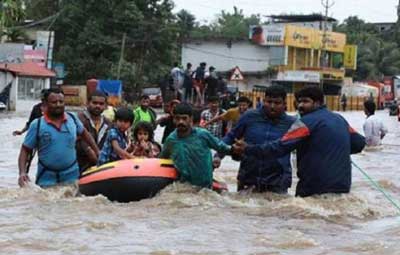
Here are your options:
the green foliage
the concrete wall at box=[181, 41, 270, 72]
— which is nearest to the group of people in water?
the concrete wall at box=[181, 41, 270, 72]

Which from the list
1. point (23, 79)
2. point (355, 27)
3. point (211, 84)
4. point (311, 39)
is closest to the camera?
point (211, 84)

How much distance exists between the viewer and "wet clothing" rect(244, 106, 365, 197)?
7973mm

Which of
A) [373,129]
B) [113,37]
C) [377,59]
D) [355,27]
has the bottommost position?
[373,129]

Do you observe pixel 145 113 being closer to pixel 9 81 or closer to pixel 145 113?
pixel 145 113

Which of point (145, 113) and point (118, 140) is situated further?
point (145, 113)

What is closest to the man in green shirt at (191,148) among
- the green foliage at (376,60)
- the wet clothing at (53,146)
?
the wet clothing at (53,146)

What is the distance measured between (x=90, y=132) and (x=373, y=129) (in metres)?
11.1

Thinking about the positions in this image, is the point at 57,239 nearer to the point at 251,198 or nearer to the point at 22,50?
the point at 251,198

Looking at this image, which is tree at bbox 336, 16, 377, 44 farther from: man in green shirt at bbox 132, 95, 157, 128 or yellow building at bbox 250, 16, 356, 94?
man in green shirt at bbox 132, 95, 157, 128

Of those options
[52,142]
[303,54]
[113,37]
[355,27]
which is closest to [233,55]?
[303,54]

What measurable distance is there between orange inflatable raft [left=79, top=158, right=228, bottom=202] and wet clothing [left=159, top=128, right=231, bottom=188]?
0.52 ft

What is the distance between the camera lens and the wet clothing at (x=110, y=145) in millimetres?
9820

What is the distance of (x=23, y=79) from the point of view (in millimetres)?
49781

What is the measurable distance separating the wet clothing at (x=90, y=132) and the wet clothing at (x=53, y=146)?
80cm
